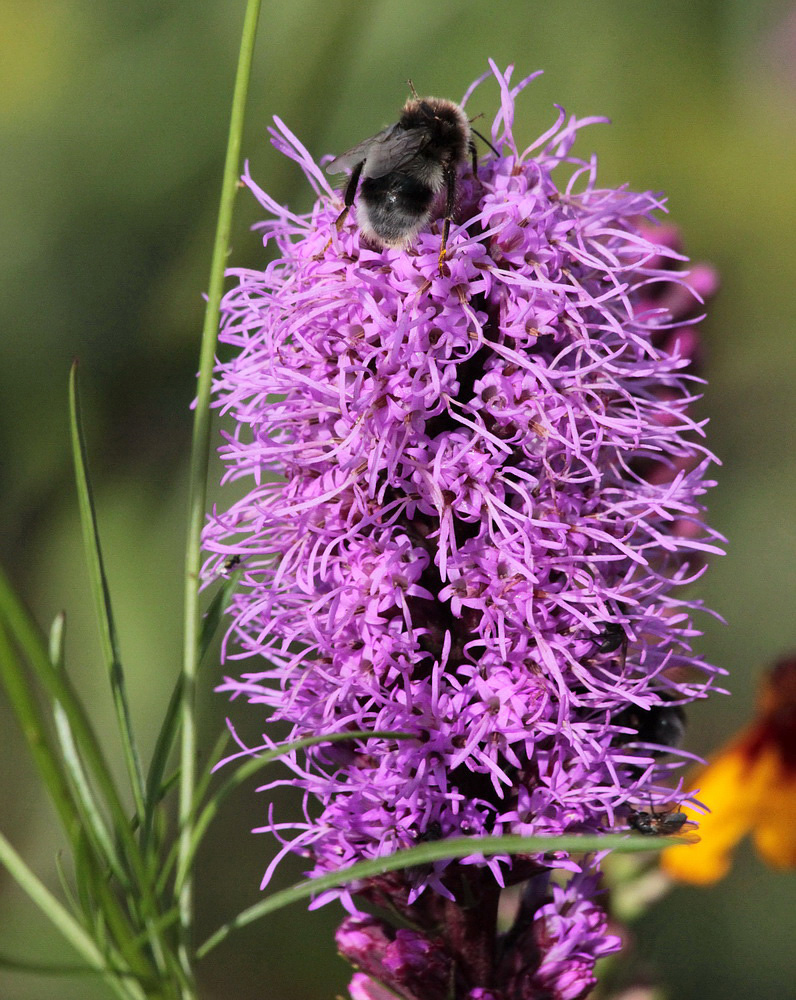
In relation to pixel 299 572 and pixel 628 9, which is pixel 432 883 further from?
pixel 628 9

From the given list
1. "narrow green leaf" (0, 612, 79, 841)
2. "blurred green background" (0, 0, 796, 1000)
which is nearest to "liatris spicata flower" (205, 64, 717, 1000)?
"narrow green leaf" (0, 612, 79, 841)

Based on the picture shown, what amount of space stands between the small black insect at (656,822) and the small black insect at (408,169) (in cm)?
87

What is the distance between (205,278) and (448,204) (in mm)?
2101

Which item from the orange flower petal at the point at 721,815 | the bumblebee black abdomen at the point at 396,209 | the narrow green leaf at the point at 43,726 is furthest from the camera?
the orange flower petal at the point at 721,815

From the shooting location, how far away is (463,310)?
1520mm

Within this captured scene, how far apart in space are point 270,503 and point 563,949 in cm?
78

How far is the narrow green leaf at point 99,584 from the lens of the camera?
1304 millimetres

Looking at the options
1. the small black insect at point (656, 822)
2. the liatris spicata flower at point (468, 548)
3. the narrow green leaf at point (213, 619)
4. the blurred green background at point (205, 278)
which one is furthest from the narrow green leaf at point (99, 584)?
the blurred green background at point (205, 278)

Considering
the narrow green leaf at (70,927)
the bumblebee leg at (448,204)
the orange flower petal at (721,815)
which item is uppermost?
the bumblebee leg at (448,204)

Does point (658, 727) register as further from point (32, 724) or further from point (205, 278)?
point (205, 278)

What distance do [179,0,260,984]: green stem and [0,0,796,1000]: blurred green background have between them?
196 cm

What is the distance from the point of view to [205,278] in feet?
11.6

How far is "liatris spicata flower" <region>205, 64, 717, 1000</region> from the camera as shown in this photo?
1.52 meters

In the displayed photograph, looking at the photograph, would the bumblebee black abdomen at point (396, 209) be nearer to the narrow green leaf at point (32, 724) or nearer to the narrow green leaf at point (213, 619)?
the narrow green leaf at point (213, 619)
